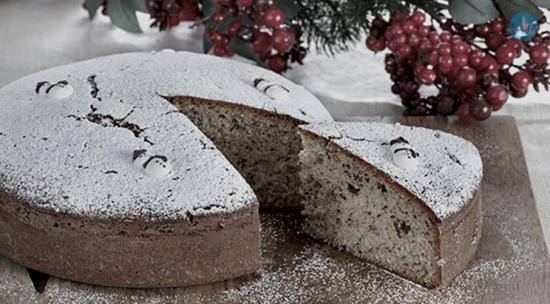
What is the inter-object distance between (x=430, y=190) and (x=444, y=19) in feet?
2.88

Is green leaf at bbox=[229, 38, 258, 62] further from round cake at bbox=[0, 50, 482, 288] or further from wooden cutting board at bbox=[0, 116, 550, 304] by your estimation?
wooden cutting board at bbox=[0, 116, 550, 304]

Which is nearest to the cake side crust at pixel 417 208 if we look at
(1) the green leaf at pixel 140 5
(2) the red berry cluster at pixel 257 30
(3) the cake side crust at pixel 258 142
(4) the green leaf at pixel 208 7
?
(3) the cake side crust at pixel 258 142

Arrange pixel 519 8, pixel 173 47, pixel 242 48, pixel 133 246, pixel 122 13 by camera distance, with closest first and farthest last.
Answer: pixel 133 246, pixel 519 8, pixel 242 48, pixel 122 13, pixel 173 47

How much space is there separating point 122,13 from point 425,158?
1.42m

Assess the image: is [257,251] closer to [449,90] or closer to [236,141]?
[236,141]

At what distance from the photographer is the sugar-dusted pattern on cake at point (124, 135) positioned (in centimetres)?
319

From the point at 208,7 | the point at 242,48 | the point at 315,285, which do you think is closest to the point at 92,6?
the point at 208,7

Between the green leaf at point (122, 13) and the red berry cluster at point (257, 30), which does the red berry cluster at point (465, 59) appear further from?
the green leaf at point (122, 13)

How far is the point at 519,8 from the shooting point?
3.75 meters

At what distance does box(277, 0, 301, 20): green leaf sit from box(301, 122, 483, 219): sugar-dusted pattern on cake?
609 millimetres

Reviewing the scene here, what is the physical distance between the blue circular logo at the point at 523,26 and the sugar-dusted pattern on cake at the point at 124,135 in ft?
2.06

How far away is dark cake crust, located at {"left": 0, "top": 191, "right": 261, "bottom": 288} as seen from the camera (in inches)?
125

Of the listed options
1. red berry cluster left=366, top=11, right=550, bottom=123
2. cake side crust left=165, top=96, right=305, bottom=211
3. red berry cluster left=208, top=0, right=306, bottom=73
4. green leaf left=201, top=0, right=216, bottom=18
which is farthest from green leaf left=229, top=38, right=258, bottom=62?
cake side crust left=165, top=96, right=305, bottom=211

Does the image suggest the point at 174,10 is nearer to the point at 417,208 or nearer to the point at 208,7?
the point at 208,7
